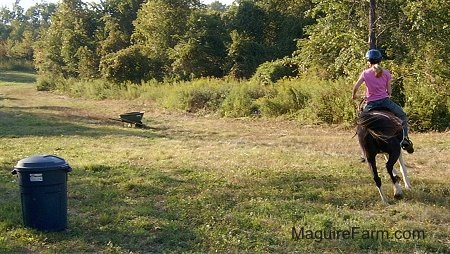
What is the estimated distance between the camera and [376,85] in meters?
7.54

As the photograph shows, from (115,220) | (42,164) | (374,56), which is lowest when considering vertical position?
(115,220)

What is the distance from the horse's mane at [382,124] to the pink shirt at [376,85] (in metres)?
0.34

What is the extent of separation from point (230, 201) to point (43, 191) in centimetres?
268

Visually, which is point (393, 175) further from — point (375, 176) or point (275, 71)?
point (275, 71)

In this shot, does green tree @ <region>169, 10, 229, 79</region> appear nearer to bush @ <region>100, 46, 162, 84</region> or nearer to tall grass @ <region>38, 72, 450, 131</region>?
bush @ <region>100, 46, 162, 84</region>

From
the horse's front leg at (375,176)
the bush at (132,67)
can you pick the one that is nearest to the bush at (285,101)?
the horse's front leg at (375,176)

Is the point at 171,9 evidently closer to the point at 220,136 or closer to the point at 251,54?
the point at 251,54

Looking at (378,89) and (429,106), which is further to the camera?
(429,106)

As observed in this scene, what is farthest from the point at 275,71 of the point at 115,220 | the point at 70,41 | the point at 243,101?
the point at 70,41

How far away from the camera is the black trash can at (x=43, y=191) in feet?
19.5

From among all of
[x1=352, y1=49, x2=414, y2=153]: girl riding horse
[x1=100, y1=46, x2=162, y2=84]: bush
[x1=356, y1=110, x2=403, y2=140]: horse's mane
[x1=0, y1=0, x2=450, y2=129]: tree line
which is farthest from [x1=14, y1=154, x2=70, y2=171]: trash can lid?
[x1=100, y1=46, x2=162, y2=84]: bush

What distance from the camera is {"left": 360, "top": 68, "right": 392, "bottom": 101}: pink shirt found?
7.53 m

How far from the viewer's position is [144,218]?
6715 mm

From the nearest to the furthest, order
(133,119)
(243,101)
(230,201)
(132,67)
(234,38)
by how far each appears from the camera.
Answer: (230,201) < (133,119) < (243,101) < (234,38) < (132,67)
